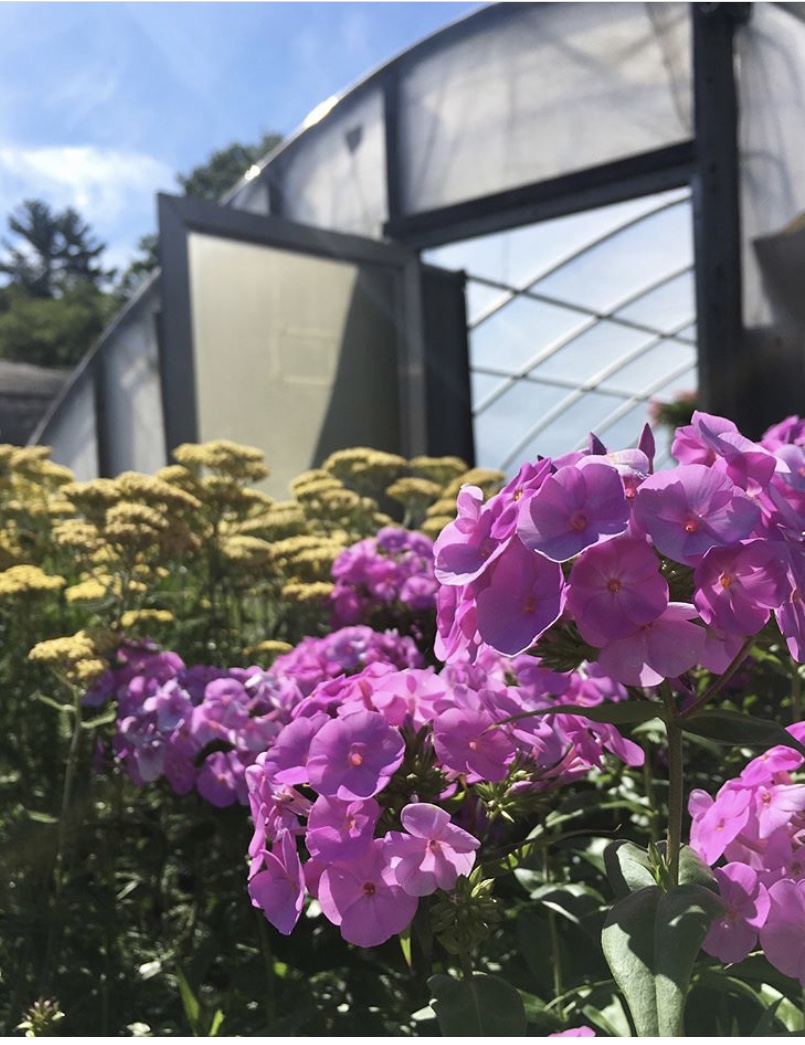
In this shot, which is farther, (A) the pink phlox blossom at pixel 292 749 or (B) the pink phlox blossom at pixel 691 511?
(A) the pink phlox blossom at pixel 292 749

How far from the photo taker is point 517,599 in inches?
29.9

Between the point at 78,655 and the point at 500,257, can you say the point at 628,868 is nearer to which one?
the point at 78,655

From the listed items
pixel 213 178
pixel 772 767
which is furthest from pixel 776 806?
pixel 213 178

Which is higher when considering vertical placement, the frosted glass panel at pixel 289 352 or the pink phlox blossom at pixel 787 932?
the frosted glass panel at pixel 289 352

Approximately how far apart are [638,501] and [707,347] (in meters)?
6.34

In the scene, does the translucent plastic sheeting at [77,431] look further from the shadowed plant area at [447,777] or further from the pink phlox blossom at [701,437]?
the pink phlox blossom at [701,437]

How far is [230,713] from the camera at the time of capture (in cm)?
151

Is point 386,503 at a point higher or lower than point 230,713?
higher

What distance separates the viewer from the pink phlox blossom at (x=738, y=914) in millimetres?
811

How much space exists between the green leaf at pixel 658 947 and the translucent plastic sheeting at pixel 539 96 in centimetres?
717

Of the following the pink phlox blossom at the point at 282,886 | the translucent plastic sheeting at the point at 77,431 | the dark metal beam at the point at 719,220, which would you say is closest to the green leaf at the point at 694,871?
the pink phlox blossom at the point at 282,886

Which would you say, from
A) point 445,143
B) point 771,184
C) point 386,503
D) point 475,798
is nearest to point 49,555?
point 475,798

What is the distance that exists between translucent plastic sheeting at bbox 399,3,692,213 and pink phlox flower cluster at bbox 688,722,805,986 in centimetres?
700

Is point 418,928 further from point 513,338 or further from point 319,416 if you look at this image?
point 513,338
